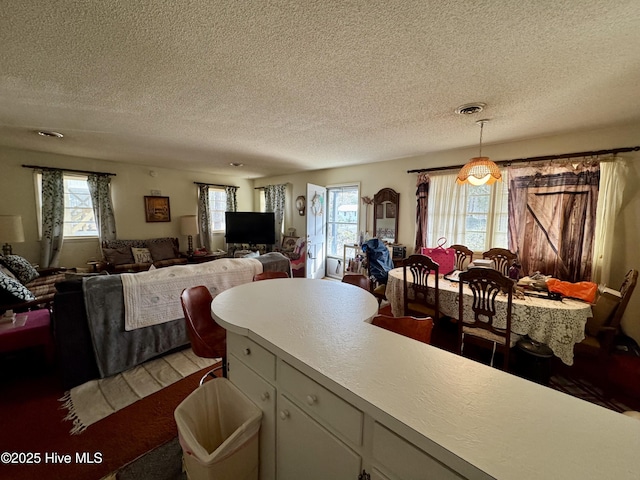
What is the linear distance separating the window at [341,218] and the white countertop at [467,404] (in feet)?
13.2

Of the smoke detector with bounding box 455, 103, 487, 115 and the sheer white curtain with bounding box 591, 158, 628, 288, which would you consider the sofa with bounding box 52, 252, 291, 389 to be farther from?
the sheer white curtain with bounding box 591, 158, 628, 288

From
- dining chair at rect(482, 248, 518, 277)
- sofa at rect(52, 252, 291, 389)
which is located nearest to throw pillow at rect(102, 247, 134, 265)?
sofa at rect(52, 252, 291, 389)

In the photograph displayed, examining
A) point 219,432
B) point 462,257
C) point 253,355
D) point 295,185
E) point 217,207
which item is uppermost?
point 295,185

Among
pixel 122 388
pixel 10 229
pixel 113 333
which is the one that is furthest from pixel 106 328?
pixel 10 229

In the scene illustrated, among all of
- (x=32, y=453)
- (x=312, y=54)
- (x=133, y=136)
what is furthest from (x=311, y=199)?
(x=32, y=453)

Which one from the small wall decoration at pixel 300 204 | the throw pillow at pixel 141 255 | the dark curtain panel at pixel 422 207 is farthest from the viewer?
the small wall decoration at pixel 300 204

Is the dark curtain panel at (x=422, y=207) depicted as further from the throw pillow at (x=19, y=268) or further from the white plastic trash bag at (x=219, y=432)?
the throw pillow at (x=19, y=268)

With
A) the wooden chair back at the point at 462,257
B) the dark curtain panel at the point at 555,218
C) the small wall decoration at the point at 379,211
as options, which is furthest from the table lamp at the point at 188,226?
the dark curtain panel at the point at 555,218

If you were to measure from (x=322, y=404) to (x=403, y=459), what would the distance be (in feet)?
0.94

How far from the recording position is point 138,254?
473 cm

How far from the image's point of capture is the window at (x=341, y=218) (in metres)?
5.13

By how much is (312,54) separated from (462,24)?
2.62ft

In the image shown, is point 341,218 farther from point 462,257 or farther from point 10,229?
point 10,229

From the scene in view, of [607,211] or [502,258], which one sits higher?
[607,211]
